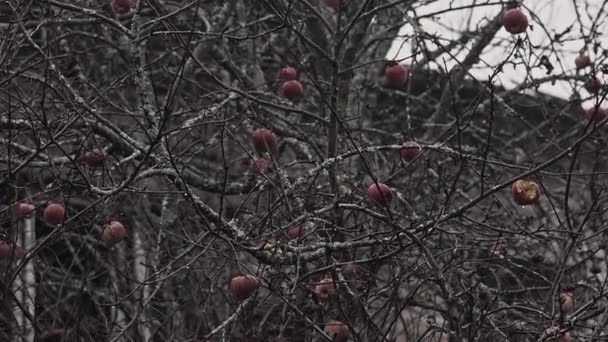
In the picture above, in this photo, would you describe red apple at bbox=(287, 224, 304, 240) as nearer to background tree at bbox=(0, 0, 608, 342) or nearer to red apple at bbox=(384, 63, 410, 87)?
background tree at bbox=(0, 0, 608, 342)

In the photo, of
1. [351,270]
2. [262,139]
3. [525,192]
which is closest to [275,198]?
[262,139]

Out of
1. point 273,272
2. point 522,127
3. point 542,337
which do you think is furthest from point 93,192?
point 522,127

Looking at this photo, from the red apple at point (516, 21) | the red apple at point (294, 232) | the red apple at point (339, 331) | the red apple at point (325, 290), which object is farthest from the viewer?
the red apple at point (516, 21)

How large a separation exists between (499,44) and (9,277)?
546 cm

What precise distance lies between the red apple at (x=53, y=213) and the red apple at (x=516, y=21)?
112 inches

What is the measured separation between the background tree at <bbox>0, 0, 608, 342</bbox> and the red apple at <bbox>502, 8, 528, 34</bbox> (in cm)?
1

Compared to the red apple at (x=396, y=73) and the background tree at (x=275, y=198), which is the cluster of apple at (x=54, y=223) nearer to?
the background tree at (x=275, y=198)

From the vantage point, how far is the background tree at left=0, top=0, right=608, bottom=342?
13.0 feet

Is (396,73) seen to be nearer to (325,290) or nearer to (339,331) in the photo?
(325,290)

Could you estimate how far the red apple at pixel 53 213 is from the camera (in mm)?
4707

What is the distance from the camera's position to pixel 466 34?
26.6 feet

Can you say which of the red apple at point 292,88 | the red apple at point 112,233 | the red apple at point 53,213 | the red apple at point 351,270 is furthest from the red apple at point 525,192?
the red apple at point 53,213

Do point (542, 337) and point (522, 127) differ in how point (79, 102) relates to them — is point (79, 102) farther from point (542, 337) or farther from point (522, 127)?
point (522, 127)

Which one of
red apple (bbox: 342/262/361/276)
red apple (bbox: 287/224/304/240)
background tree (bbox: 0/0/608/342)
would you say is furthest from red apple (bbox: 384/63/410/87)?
red apple (bbox: 287/224/304/240)
